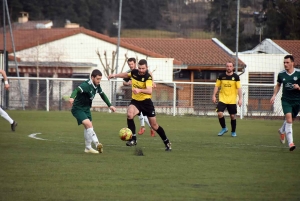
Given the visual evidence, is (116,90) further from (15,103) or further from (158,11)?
(158,11)

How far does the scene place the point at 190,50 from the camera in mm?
42938

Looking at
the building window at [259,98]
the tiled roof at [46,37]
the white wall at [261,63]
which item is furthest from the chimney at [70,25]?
the building window at [259,98]

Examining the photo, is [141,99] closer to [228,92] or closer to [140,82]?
[140,82]

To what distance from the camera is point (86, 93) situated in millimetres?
13242

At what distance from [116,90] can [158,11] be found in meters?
12.1

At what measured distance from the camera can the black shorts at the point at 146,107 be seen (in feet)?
46.0

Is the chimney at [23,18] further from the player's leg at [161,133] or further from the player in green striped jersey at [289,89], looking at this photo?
the player in green striped jersey at [289,89]

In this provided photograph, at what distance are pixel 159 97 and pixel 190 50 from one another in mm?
Answer: 13648

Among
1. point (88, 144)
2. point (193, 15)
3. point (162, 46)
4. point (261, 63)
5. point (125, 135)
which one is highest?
point (193, 15)

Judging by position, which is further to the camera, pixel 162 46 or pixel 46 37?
pixel 162 46

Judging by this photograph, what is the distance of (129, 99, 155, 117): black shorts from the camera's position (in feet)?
46.0

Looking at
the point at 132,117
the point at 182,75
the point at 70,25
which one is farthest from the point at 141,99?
the point at 70,25

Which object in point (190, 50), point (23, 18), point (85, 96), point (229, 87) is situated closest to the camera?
point (85, 96)

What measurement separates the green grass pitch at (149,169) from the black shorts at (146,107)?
756 millimetres
